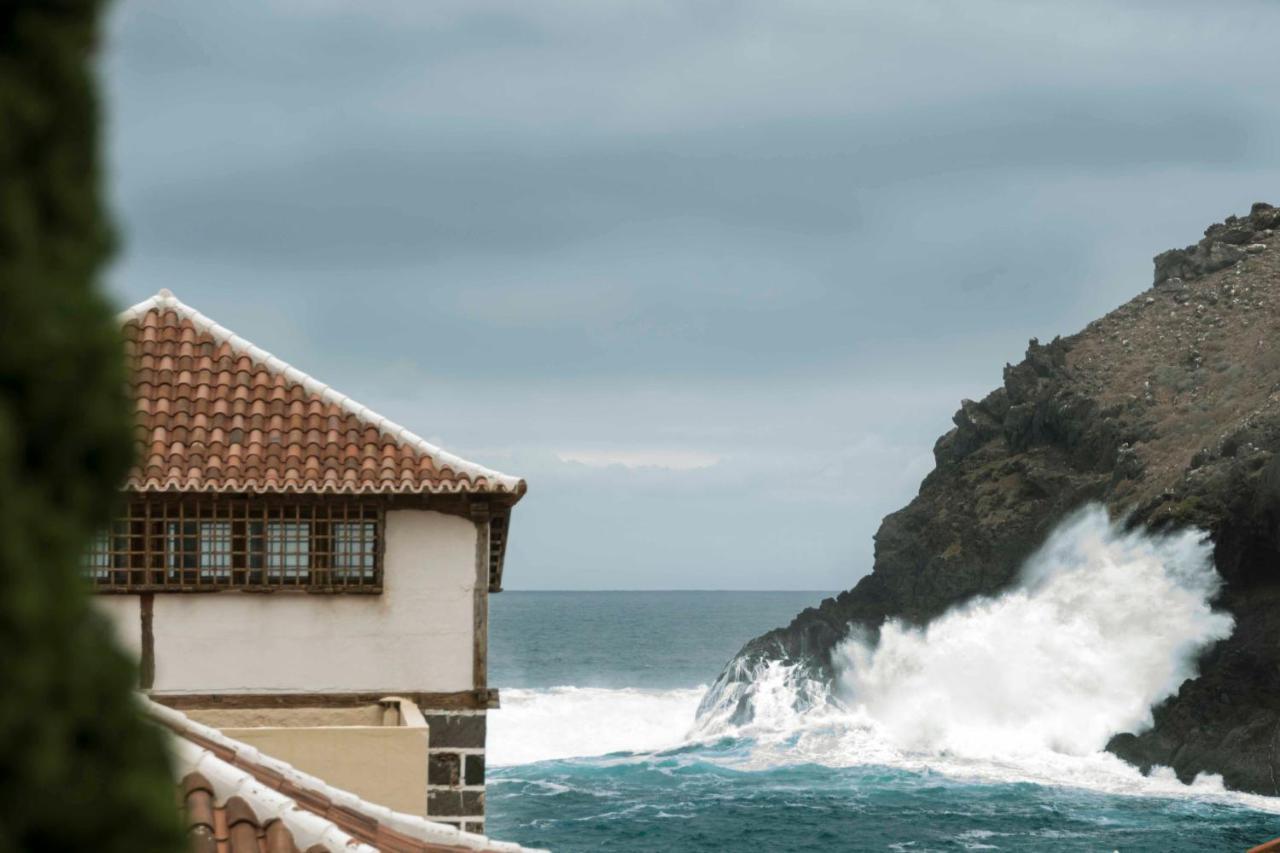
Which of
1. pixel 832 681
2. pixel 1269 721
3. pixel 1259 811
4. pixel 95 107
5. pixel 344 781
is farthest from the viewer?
pixel 832 681

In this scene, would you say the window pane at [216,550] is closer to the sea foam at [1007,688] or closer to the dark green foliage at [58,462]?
the dark green foliage at [58,462]

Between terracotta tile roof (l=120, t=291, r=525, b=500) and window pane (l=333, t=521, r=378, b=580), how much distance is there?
478 mm

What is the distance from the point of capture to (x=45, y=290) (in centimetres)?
275

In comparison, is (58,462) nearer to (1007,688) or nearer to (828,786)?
(828,786)

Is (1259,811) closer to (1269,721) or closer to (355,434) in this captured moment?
(1269,721)

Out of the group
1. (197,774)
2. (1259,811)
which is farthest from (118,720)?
(1259,811)

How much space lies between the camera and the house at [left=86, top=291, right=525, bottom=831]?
55.0 ft

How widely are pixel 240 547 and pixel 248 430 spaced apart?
1.35m

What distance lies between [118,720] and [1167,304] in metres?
91.0

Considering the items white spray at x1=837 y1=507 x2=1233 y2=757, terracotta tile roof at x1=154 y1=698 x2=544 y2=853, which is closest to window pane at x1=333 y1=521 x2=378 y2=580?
terracotta tile roof at x1=154 y1=698 x2=544 y2=853

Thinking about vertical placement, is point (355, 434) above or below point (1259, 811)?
above

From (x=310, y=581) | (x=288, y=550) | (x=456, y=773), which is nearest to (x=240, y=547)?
(x=288, y=550)

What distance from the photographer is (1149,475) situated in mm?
67125

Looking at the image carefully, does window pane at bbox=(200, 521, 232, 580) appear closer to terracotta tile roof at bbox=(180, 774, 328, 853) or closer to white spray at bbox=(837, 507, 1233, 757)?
terracotta tile roof at bbox=(180, 774, 328, 853)
